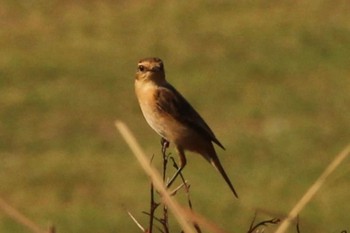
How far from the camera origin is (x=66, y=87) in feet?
73.5

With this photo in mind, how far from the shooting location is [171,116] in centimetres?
551

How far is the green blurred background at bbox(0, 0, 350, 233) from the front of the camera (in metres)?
17.9

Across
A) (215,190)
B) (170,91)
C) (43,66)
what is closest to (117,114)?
(43,66)

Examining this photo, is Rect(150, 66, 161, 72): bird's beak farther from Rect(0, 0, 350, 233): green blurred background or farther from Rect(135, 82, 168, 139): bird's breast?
Rect(0, 0, 350, 233): green blurred background

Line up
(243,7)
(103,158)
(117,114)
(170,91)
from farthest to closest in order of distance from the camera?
(243,7) → (117,114) → (103,158) → (170,91)

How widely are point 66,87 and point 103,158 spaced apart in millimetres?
2962

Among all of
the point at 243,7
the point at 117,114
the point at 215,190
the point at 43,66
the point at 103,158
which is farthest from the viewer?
the point at 243,7

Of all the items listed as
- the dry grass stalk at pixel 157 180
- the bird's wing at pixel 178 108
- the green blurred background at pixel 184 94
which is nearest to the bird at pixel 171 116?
the bird's wing at pixel 178 108

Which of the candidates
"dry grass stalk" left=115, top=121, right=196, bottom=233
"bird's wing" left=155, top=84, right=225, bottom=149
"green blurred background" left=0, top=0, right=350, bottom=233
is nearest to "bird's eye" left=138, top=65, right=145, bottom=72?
Result: "bird's wing" left=155, top=84, right=225, bottom=149

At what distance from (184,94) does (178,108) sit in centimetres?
1617

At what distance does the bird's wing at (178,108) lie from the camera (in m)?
5.41

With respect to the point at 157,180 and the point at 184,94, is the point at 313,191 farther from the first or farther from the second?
the point at 184,94

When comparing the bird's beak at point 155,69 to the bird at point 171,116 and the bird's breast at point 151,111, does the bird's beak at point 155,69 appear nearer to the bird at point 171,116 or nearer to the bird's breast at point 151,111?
the bird at point 171,116

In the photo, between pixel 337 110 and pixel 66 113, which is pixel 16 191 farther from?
pixel 337 110
